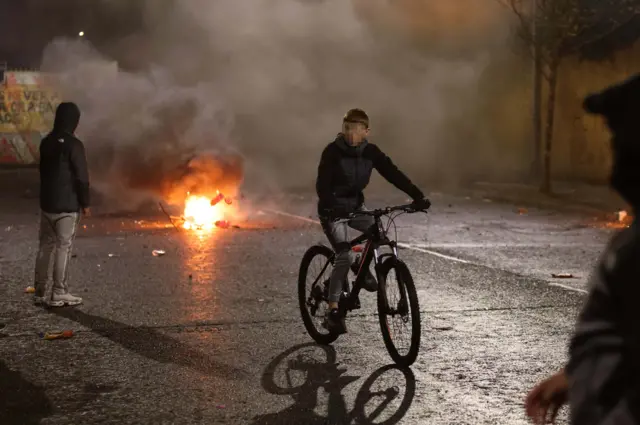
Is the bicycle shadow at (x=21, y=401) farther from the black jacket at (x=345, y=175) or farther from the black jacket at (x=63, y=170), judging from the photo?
the black jacket at (x=63, y=170)

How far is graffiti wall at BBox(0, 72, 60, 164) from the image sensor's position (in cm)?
4109

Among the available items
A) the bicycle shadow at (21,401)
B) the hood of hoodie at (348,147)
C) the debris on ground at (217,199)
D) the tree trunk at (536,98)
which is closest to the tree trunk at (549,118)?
the tree trunk at (536,98)

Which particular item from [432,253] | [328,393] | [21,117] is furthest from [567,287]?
[21,117]

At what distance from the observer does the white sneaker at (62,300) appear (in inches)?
331

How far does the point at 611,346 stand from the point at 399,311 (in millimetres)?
4292

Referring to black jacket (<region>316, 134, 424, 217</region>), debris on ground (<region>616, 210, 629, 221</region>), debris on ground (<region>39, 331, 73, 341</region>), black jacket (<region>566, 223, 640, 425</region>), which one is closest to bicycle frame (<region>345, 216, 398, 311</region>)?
black jacket (<region>316, 134, 424, 217</region>)

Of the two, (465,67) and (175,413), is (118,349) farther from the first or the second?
(465,67)

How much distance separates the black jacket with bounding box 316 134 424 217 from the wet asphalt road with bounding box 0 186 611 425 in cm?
108

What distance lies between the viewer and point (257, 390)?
222 inches

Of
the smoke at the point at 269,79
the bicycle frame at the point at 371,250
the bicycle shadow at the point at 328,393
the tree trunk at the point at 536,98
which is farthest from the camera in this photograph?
the tree trunk at the point at 536,98

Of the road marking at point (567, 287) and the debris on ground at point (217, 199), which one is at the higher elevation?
the debris on ground at point (217, 199)

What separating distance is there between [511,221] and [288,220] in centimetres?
411

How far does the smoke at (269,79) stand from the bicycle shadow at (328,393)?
11656mm

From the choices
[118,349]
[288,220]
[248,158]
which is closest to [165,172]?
[288,220]
